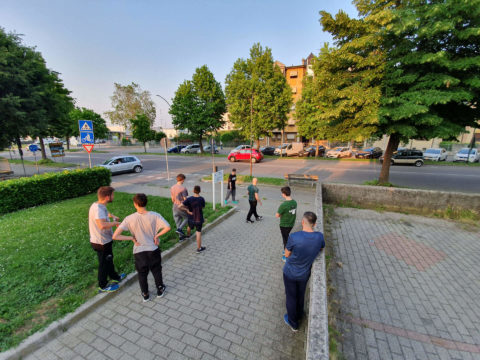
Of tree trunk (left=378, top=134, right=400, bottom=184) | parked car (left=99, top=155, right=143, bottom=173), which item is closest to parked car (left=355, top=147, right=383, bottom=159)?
tree trunk (left=378, top=134, right=400, bottom=184)

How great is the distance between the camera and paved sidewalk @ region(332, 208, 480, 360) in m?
3.06

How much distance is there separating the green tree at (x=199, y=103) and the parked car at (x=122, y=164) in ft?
39.7

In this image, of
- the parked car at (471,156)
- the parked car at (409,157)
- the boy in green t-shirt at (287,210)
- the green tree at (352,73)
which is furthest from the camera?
the parked car at (471,156)

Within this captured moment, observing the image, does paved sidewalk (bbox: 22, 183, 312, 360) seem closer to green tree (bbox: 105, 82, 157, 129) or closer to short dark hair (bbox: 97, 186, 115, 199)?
short dark hair (bbox: 97, 186, 115, 199)

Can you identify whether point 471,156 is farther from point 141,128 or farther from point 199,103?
point 141,128

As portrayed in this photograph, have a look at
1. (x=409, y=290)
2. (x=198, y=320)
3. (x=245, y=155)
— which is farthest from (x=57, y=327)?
(x=245, y=155)

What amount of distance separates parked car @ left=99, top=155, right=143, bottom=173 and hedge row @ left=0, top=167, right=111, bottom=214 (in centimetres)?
598

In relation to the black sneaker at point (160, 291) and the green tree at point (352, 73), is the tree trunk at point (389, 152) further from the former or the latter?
the black sneaker at point (160, 291)

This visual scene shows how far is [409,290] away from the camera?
4.15 m

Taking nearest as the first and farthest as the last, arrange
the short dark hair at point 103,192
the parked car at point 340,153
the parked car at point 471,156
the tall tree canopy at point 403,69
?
1. the short dark hair at point 103,192
2. the tall tree canopy at point 403,69
3. the parked car at point 471,156
4. the parked car at point 340,153

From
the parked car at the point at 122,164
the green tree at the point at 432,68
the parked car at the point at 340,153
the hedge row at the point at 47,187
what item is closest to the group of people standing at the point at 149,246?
the hedge row at the point at 47,187

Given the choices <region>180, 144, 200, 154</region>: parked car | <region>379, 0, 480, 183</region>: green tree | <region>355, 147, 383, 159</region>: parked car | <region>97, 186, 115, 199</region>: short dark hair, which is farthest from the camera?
<region>180, 144, 200, 154</region>: parked car

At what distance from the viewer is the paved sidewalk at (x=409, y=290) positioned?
10.0 ft

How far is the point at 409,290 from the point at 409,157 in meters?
22.1
